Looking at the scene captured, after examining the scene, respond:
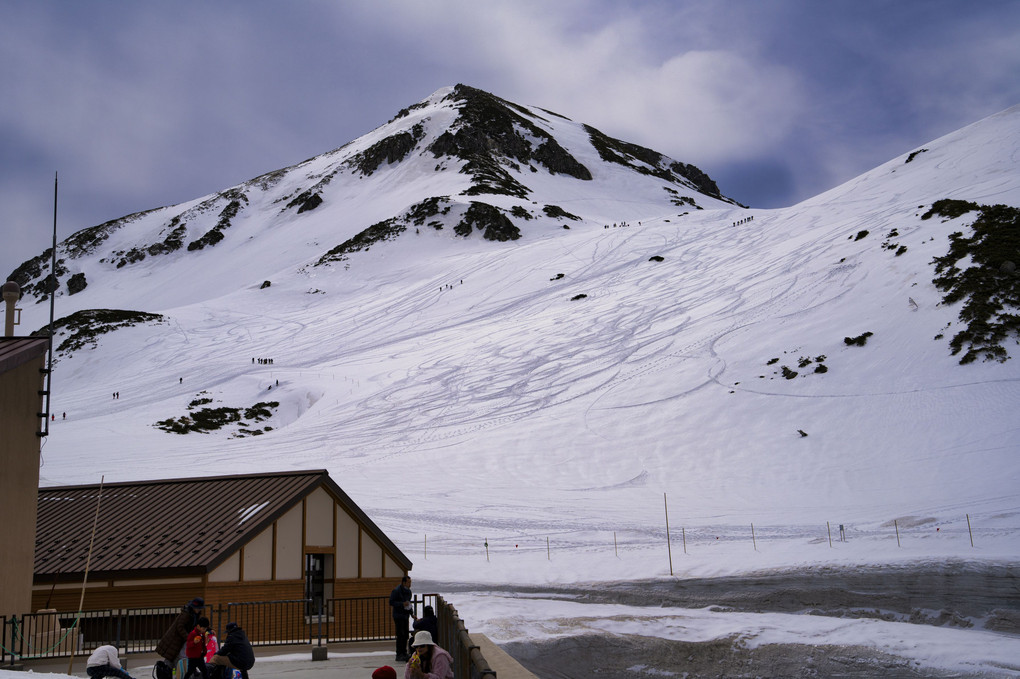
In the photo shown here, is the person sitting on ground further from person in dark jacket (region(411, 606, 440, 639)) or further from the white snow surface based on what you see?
the white snow surface

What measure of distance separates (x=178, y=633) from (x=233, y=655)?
A: 1.33m

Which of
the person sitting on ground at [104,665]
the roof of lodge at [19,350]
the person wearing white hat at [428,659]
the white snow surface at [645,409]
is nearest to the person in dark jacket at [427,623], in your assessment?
the person wearing white hat at [428,659]

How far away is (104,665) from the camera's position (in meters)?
10.5

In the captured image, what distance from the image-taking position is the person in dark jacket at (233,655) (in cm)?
1139

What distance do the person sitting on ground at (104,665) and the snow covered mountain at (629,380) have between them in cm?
1832

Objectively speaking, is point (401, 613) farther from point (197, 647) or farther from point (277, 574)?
point (277, 574)

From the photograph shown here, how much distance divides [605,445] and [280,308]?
191 feet

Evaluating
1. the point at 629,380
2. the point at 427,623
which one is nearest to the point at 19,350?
the point at 427,623

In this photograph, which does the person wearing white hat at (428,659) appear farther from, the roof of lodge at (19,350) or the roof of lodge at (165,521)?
the roof of lodge at (165,521)

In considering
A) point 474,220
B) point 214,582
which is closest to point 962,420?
point 214,582

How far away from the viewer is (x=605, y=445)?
4244 centimetres

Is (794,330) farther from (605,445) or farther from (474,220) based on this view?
(474,220)

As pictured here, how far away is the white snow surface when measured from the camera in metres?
29.5

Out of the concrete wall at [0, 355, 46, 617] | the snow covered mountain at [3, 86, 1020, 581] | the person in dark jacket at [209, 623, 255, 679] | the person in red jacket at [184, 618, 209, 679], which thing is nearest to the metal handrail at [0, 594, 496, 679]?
the concrete wall at [0, 355, 46, 617]
